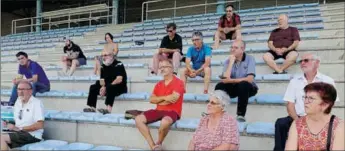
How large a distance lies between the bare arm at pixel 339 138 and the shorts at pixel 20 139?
2.82 meters

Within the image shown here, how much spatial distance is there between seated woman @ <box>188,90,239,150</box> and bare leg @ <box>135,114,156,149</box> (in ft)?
1.64

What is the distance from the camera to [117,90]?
4648 mm

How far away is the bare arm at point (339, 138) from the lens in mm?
2291

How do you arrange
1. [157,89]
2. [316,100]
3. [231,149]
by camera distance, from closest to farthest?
[316,100], [231,149], [157,89]

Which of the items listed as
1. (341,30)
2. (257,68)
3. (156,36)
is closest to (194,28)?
(156,36)

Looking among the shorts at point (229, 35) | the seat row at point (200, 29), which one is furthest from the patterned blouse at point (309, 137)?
the seat row at point (200, 29)

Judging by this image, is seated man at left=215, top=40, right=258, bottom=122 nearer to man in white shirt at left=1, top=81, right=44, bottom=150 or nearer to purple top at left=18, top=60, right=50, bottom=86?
man in white shirt at left=1, top=81, right=44, bottom=150

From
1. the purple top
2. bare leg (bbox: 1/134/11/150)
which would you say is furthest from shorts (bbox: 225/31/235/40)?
bare leg (bbox: 1/134/11/150)

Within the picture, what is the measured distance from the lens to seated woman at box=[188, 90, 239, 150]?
2.84 m

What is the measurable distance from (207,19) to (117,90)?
6.11 metres

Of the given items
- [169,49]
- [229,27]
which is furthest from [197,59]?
[229,27]

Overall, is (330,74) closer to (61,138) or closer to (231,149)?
(231,149)

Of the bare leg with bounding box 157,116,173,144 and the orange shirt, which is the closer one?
the bare leg with bounding box 157,116,173,144

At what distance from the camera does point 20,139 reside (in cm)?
370
